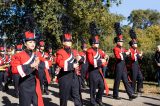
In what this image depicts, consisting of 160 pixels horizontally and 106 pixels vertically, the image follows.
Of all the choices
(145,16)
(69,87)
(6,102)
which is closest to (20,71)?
(69,87)

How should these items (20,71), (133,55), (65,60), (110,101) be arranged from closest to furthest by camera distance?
1. (20,71)
2. (65,60)
3. (110,101)
4. (133,55)

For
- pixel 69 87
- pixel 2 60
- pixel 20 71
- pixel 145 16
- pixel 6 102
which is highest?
pixel 145 16

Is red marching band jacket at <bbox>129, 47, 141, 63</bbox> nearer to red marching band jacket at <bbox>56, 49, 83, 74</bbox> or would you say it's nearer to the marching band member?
red marching band jacket at <bbox>56, 49, 83, 74</bbox>

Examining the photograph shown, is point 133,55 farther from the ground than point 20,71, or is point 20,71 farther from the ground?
point 133,55

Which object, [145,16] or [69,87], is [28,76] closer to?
[69,87]

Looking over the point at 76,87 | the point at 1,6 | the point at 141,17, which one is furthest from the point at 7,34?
the point at 141,17

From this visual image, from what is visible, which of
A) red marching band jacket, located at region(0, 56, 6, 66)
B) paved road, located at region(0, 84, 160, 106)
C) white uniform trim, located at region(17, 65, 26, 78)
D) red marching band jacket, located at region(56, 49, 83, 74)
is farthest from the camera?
red marching band jacket, located at region(0, 56, 6, 66)

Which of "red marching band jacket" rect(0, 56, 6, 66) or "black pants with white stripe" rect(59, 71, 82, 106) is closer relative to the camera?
"black pants with white stripe" rect(59, 71, 82, 106)

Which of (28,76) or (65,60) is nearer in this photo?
(28,76)

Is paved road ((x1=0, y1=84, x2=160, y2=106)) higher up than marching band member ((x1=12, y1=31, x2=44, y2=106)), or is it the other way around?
marching band member ((x1=12, y1=31, x2=44, y2=106))

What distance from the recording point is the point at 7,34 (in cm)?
2605

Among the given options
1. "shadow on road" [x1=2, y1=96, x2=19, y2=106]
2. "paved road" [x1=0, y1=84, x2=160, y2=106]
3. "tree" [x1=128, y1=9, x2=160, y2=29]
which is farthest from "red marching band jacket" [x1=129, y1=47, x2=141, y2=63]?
"tree" [x1=128, y1=9, x2=160, y2=29]

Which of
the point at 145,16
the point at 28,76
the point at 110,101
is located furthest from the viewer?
the point at 145,16

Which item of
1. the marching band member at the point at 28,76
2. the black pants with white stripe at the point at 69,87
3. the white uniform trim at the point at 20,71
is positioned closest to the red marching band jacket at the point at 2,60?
the black pants with white stripe at the point at 69,87
